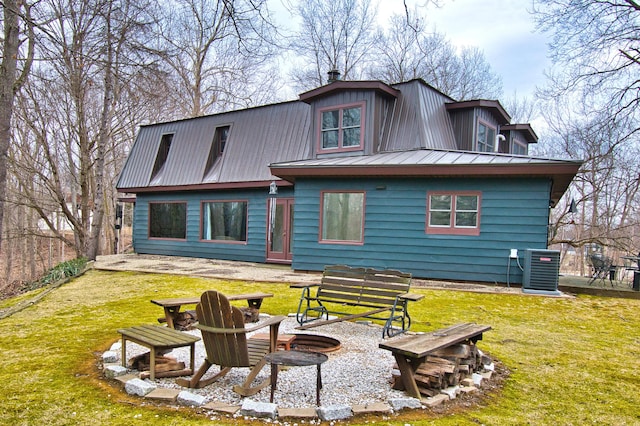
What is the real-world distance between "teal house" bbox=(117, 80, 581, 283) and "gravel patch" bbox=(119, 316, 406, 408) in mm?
5403

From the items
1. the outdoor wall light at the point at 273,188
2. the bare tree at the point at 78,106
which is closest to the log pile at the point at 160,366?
the bare tree at the point at 78,106

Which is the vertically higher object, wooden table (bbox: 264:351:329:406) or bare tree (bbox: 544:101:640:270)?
bare tree (bbox: 544:101:640:270)

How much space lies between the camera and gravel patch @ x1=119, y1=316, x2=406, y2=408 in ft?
11.9

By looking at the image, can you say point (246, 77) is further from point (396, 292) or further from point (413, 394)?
point (413, 394)

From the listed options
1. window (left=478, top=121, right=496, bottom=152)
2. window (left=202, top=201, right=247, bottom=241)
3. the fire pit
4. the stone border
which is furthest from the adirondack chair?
window (left=478, top=121, right=496, bottom=152)

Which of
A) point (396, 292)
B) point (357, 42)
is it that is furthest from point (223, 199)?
point (357, 42)

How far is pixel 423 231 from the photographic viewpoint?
10.3 metres

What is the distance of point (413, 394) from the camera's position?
3.65 m

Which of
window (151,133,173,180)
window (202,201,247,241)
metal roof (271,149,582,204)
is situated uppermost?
window (151,133,173,180)

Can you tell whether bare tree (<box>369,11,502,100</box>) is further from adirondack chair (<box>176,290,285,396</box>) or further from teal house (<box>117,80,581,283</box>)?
adirondack chair (<box>176,290,285,396</box>)

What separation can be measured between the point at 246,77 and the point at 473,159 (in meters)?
17.4

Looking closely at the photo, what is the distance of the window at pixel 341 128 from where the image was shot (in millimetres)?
11961

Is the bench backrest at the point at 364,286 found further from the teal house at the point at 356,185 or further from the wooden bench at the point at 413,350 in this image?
the teal house at the point at 356,185

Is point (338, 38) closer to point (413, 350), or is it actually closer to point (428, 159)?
point (428, 159)
